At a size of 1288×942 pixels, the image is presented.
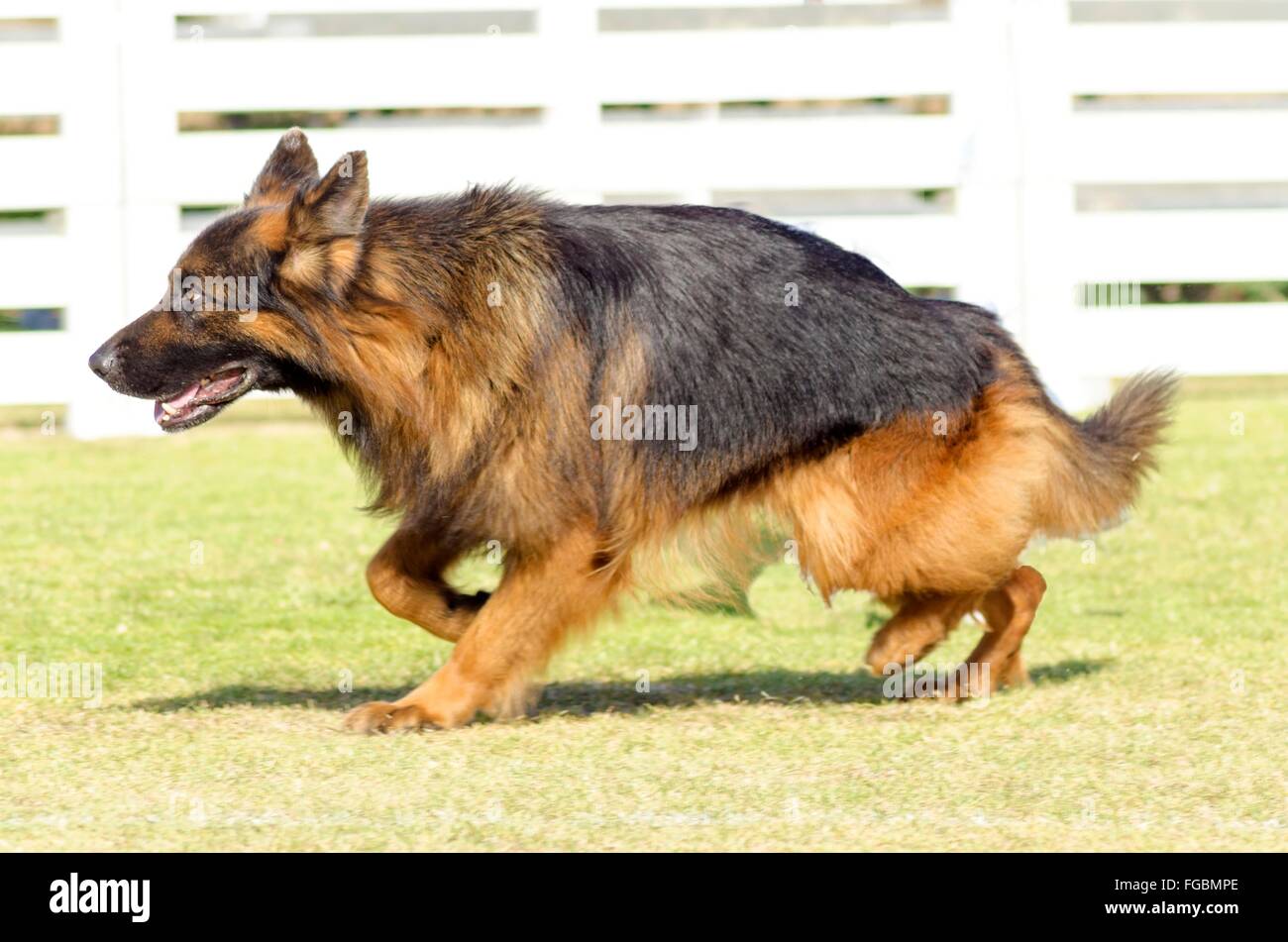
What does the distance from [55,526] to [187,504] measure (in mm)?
899

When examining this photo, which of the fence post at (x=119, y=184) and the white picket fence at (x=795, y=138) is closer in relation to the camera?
the fence post at (x=119, y=184)

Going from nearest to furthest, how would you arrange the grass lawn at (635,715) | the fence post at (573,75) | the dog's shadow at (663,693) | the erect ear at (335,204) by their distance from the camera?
the grass lawn at (635,715) → the erect ear at (335,204) → the dog's shadow at (663,693) → the fence post at (573,75)

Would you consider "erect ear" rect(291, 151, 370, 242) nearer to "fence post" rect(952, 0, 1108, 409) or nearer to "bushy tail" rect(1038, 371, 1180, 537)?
"bushy tail" rect(1038, 371, 1180, 537)

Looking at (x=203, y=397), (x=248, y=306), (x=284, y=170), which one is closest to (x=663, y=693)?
(x=203, y=397)

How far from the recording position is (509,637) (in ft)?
18.3

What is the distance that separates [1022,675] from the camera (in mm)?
6344

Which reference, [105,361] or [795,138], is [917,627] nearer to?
[105,361]

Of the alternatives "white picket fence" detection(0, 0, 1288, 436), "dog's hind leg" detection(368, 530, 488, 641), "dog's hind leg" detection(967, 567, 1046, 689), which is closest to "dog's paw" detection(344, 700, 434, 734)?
"dog's hind leg" detection(368, 530, 488, 641)

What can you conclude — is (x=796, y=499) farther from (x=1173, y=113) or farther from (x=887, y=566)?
(x=1173, y=113)

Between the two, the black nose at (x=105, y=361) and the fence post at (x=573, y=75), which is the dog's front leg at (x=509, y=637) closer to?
the black nose at (x=105, y=361)

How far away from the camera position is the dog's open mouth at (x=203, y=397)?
5.52 metres

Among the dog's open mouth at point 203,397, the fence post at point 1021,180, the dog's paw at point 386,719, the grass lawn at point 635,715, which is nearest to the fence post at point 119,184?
the grass lawn at point 635,715

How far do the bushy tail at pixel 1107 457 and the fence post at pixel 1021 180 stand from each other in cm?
659
